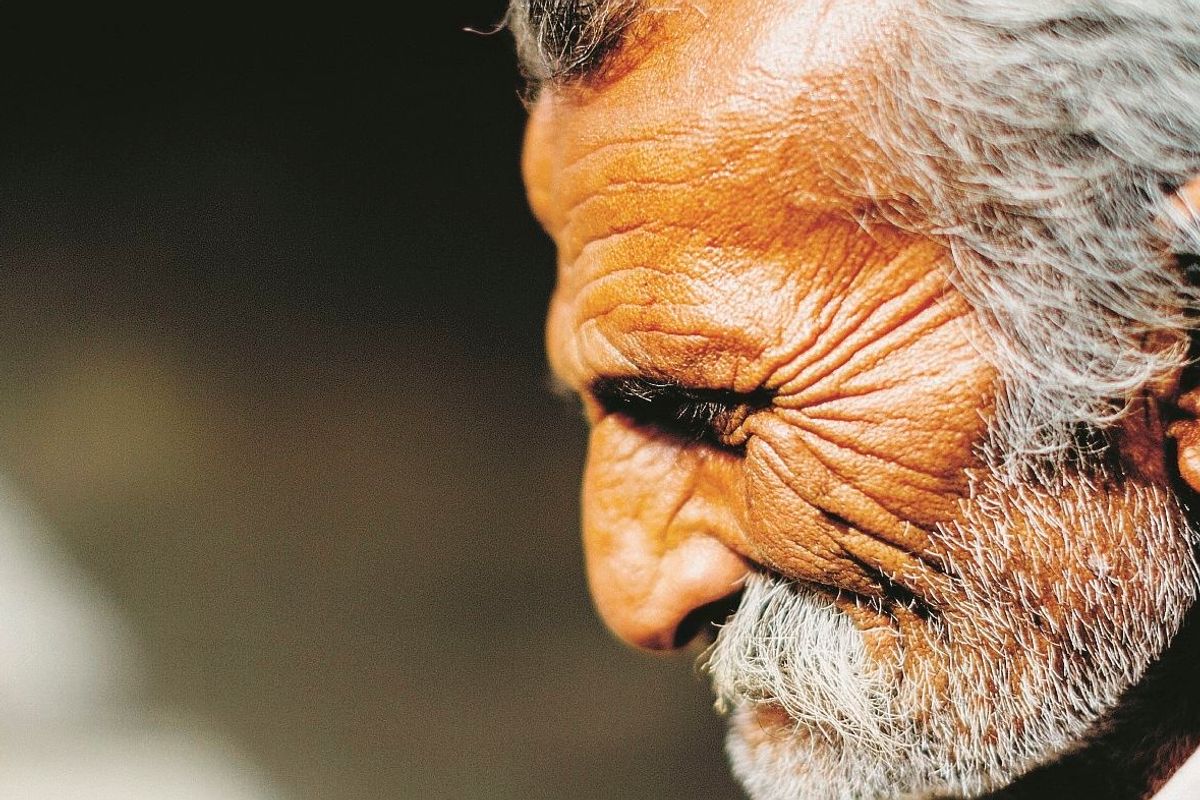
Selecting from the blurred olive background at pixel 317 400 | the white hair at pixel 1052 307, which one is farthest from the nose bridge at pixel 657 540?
the blurred olive background at pixel 317 400

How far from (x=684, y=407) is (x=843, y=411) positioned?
0.15 metres

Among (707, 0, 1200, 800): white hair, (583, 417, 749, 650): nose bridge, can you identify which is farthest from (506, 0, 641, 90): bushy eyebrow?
(583, 417, 749, 650): nose bridge

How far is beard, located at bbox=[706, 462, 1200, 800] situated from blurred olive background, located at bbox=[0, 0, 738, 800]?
3.82 feet

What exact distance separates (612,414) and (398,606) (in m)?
1.17

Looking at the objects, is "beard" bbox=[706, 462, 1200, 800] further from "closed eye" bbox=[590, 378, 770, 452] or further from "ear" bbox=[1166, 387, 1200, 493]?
"closed eye" bbox=[590, 378, 770, 452]

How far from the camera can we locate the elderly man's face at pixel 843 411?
1.73 feet

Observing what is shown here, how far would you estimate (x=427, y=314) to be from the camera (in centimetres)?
170

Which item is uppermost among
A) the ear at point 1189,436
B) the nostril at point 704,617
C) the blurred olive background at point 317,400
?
the ear at point 1189,436

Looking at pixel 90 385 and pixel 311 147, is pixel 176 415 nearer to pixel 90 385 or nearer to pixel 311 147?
pixel 90 385

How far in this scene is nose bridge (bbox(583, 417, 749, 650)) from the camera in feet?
2.34

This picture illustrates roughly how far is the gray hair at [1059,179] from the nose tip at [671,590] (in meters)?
0.28

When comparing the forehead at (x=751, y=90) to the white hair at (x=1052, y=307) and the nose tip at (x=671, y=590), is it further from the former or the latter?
the nose tip at (x=671, y=590)

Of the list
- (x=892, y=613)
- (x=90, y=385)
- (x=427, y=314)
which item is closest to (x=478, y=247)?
(x=427, y=314)

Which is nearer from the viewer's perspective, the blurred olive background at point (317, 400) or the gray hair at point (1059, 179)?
the gray hair at point (1059, 179)
